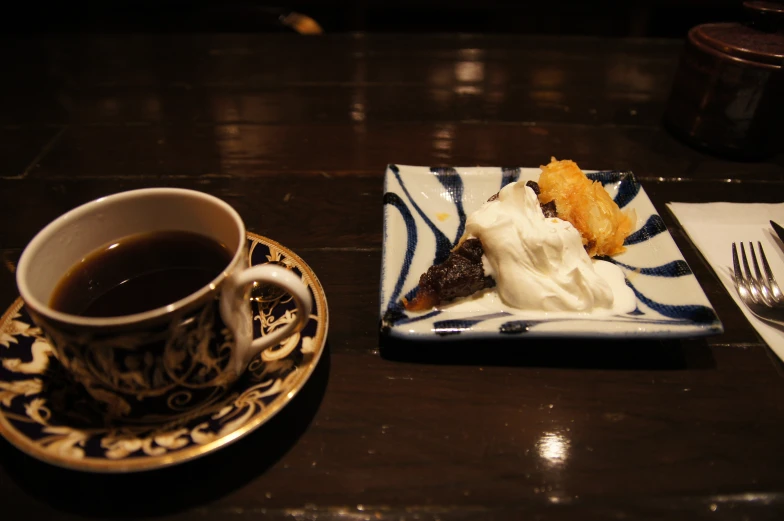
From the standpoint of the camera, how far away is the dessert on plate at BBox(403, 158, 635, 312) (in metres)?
0.92

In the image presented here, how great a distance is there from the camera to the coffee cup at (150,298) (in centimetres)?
62

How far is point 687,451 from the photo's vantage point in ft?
2.41

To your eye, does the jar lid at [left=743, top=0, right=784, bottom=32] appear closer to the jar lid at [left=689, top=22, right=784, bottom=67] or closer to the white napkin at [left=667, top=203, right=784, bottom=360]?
the jar lid at [left=689, top=22, right=784, bottom=67]

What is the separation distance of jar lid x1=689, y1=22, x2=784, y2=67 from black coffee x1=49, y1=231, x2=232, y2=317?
1378 millimetres

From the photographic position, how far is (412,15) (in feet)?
12.4

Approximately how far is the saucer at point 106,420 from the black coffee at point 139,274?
12 centimetres

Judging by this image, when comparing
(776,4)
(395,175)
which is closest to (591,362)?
(395,175)

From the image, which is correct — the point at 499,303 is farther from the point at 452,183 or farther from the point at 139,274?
the point at 139,274

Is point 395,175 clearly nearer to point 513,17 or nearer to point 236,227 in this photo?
point 236,227

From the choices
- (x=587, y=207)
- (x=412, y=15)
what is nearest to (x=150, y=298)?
(x=587, y=207)

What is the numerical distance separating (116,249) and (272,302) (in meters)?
0.25

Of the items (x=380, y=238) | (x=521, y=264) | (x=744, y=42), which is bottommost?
(x=380, y=238)

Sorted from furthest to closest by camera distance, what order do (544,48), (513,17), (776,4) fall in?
(513,17) < (544,48) < (776,4)

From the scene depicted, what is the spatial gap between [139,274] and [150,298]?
0.06m
